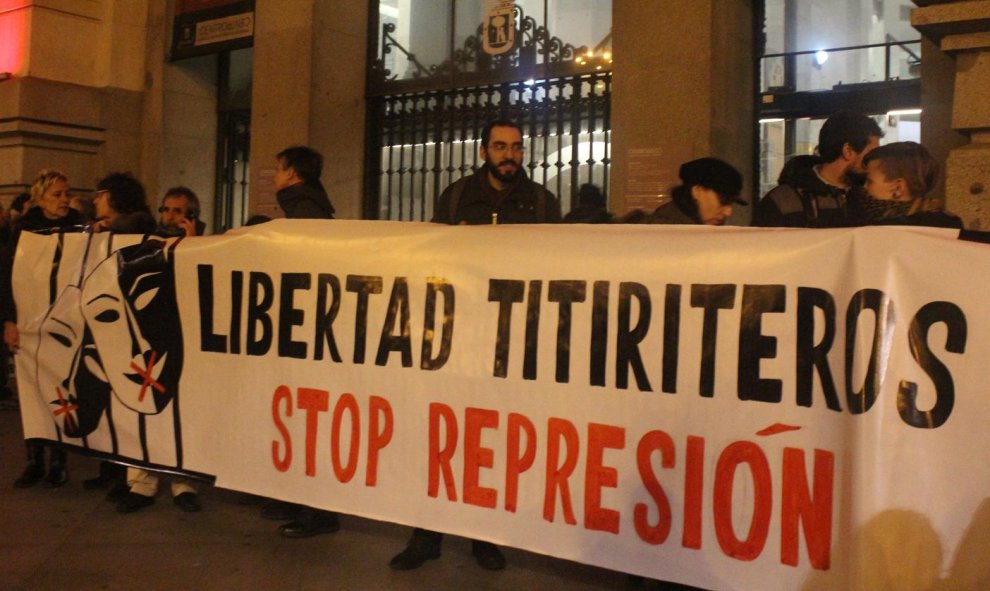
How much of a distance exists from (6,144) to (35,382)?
764cm

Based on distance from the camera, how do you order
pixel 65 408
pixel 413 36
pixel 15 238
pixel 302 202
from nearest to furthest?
pixel 302 202, pixel 65 408, pixel 15 238, pixel 413 36

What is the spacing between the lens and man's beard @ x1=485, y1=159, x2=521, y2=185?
527 centimetres

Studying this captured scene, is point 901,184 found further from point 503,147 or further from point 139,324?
A: point 139,324

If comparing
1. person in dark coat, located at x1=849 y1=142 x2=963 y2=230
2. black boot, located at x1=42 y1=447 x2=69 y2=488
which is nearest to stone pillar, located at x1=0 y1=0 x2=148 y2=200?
black boot, located at x1=42 y1=447 x2=69 y2=488

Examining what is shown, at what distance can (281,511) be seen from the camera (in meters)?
5.49

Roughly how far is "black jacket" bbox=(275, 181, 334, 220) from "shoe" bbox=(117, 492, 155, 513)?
5.79ft

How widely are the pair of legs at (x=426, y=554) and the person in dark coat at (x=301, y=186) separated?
6.02ft

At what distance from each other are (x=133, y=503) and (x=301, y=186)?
77.5 inches

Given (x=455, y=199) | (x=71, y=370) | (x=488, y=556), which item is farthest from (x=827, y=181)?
(x=71, y=370)

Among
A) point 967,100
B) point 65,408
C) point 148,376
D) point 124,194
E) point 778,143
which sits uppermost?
point 778,143

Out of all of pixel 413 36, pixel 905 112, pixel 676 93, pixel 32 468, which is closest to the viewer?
pixel 32 468

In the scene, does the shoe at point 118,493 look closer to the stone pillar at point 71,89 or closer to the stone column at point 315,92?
the stone column at point 315,92

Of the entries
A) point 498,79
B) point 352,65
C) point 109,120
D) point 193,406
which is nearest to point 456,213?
point 193,406

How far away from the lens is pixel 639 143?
26.0 ft
